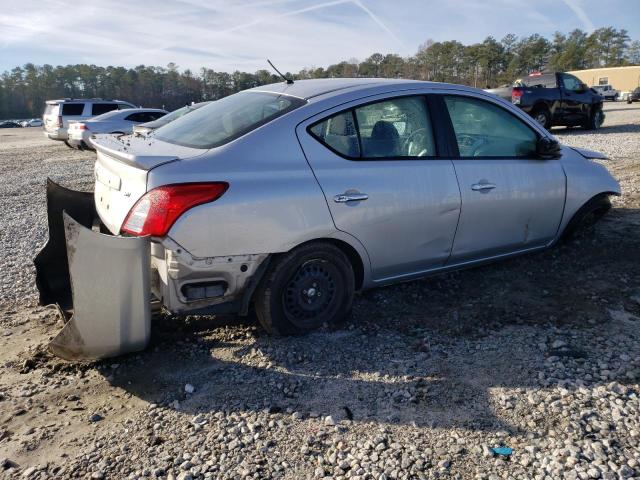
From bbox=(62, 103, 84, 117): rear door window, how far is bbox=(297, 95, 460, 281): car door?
63.9 ft

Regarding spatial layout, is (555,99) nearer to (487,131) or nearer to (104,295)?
(487,131)

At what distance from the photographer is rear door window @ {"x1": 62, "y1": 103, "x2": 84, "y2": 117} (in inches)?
771

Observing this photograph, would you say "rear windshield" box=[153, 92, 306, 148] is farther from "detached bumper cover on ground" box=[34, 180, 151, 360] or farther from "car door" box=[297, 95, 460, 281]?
"detached bumper cover on ground" box=[34, 180, 151, 360]

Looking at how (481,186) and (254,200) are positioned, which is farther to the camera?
(481,186)

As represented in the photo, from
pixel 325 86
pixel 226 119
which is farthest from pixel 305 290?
pixel 325 86

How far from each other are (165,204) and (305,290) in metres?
1.07

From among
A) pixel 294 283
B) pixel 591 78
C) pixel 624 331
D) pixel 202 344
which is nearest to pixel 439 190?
pixel 294 283

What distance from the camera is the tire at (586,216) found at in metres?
4.67

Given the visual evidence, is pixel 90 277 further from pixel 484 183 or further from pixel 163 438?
pixel 484 183

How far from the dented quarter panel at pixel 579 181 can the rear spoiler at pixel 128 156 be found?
11.4 feet

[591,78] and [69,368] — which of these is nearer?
[69,368]

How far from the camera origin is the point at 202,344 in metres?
3.34

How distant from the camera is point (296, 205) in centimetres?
307

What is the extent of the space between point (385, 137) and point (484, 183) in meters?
0.93
